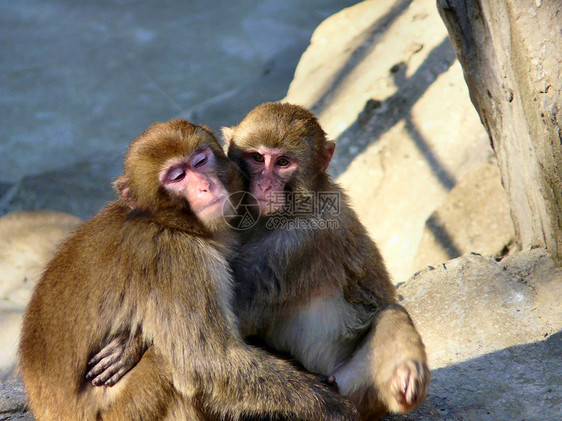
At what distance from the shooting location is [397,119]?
9031 mm

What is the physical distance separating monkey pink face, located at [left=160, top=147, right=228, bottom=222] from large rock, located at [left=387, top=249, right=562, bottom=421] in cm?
164

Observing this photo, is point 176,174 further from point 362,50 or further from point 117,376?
point 362,50

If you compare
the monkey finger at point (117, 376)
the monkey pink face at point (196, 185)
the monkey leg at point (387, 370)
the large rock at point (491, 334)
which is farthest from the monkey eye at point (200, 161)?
the large rock at point (491, 334)

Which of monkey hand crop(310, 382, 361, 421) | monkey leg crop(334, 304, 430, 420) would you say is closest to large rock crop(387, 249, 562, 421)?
monkey leg crop(334, 304, 430, 420)

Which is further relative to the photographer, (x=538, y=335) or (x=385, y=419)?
(x=538, y=335)

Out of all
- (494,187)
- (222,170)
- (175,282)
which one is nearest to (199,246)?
(175,282)

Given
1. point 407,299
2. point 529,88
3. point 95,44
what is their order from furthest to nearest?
point 95,44 < point 407,299 < point 529,88

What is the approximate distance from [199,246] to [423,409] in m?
1.73

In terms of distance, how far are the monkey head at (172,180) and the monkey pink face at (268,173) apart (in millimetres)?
316

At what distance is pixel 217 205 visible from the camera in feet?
11.6

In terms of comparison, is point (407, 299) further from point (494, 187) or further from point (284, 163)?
point (494, 187)

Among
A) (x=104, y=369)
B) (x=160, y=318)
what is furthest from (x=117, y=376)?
(x=160, y=318)

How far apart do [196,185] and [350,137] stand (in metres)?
5.74

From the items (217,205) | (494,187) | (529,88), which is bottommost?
(494,187)
